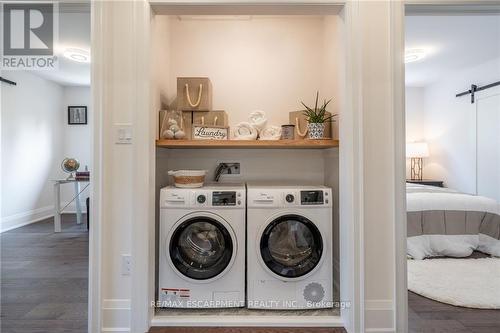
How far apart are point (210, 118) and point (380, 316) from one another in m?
1.82

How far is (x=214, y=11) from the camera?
1884mm

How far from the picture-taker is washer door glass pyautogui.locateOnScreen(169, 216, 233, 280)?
1.98m

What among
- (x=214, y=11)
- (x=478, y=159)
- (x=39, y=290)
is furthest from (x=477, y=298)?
(x=39, y=290)

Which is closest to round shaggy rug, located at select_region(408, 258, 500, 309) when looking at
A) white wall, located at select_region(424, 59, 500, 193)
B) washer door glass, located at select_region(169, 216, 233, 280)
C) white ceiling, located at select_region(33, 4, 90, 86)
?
washer door glass, located at select_region(169, 216, 233, 280)

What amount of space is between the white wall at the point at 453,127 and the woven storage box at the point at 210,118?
424 cm

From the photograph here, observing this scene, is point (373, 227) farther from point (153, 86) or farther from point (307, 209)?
point (153, 86)

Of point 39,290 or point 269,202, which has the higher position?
point 269,202

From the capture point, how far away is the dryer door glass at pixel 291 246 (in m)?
1.99

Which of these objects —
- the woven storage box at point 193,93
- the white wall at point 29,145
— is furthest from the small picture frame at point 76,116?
the woven storage box at point 193,93

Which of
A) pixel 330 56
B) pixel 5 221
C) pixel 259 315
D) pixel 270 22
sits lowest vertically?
pixel 259 315

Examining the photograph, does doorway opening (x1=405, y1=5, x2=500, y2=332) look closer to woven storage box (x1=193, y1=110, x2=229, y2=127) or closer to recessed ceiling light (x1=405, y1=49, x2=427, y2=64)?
recessed ceiling light (x1=405, y1=49, x2=427, y2=64)

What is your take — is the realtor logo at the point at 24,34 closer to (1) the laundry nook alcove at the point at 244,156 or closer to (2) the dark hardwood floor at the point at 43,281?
(1) the laundry nook alcove at the point at 244,156

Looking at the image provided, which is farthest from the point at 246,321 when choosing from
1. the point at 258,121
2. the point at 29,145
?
the point at 29,145

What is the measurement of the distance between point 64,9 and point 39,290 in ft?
Answer: 7.00
